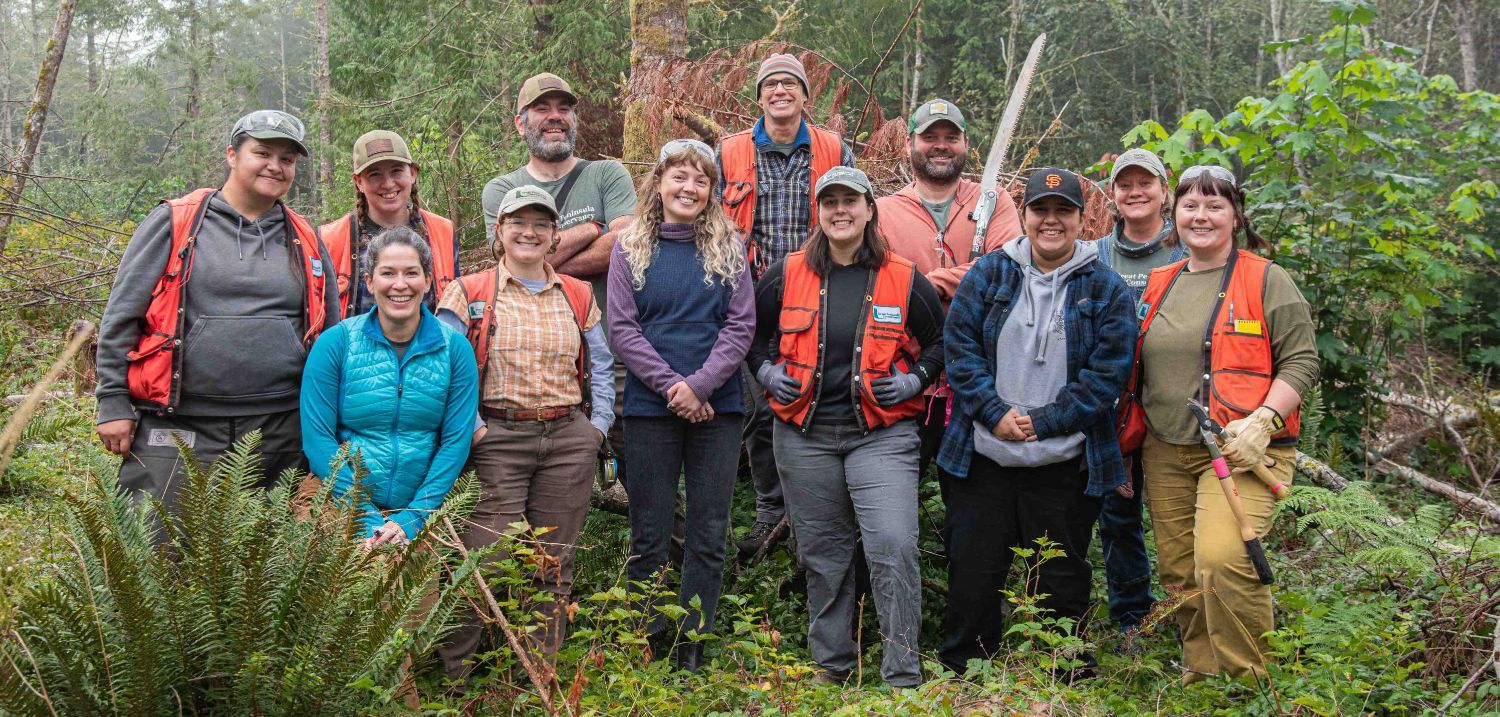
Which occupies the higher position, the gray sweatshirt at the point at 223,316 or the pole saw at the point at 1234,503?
the gray sweatshirt at the point at 223,316

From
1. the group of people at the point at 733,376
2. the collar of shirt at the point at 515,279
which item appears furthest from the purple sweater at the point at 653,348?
the collar of shirt at the point at 515,279

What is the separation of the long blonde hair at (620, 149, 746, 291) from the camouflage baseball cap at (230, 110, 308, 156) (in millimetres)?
1440

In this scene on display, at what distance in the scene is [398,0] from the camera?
19.1 meters

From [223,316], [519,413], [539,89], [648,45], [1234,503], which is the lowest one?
[1234,503]

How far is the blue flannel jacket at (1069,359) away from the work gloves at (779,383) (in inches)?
27.3

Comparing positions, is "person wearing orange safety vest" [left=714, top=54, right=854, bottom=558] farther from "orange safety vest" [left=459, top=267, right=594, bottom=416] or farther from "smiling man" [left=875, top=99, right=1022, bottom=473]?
"orange safety vest" [left=459, top=267, right=594, bottom=416]

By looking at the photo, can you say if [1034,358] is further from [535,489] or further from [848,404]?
[535,489]

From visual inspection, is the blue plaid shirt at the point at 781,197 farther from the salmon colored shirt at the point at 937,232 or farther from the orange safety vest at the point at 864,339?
the orange safety vest at the point at 864,339

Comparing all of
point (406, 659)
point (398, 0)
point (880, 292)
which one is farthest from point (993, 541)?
point (398, 0)

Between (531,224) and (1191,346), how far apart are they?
2933 millimetres

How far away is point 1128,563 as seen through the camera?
17.1 feet

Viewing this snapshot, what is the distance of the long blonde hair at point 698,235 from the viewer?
15.6 ft

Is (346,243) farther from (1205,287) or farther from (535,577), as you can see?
(1205,287)

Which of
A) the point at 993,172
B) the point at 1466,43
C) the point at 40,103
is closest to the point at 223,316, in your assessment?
the point at 993,172
